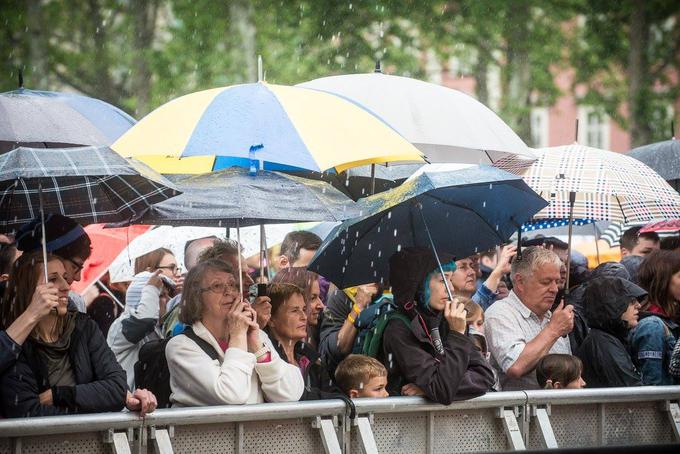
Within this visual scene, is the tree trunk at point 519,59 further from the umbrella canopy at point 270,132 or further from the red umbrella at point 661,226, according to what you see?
the umbrella canopy at point 270,132

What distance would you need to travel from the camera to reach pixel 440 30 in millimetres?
31516

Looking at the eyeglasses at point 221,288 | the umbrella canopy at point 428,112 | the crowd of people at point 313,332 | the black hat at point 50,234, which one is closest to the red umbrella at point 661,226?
the crowd of people at point 313,332

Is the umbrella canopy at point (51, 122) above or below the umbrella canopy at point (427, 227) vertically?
above

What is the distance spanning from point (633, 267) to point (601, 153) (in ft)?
5.20

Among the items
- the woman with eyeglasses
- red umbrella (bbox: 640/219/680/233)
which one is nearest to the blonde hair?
the woman with eyeglasses

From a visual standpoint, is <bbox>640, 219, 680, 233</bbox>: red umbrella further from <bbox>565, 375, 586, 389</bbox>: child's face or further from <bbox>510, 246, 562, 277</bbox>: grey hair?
<bbox>565, 375, 586, 389</bbox>: child's face

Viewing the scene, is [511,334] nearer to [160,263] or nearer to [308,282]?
[308,282]

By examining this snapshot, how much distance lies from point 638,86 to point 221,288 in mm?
25814

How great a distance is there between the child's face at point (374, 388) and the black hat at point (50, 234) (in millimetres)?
1768

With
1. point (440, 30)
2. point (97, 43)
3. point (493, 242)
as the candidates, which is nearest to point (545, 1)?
point (440, 30)

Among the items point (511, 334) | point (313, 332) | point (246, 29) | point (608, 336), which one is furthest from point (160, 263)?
point (246, 29)

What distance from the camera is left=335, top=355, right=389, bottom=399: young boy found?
659cm

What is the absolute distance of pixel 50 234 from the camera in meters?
6.80

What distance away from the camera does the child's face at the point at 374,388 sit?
6.59m
